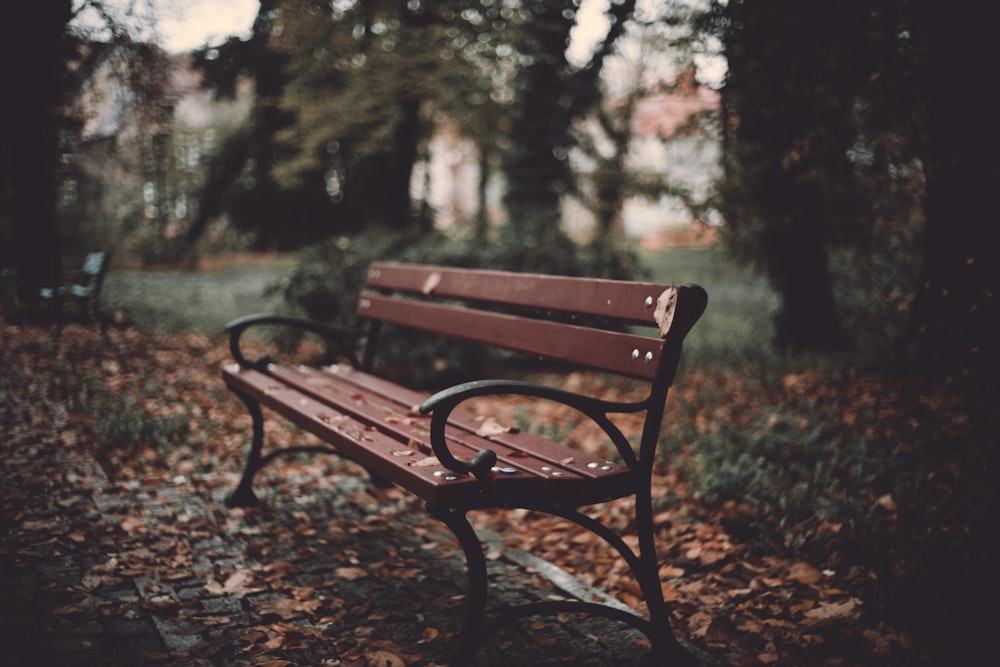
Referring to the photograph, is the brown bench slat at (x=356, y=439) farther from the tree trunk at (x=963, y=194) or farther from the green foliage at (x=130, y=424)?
the tree trunk at (x=963, y=194)

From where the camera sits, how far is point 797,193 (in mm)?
6441

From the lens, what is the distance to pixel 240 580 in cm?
282

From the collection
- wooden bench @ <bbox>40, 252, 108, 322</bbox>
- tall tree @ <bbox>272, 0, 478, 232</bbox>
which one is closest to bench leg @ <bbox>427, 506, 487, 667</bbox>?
wooden bench @ <bbox>40, 252, 108, 322</bbox>

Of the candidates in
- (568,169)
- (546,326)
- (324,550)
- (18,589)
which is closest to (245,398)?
(324,550)

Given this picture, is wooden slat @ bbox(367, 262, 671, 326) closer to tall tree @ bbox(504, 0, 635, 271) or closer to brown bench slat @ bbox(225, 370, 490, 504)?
brown bench slat @ bbox(225, 370, 490, 504)

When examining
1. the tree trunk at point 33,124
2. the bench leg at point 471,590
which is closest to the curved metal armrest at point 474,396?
the bench leg at point 471,590

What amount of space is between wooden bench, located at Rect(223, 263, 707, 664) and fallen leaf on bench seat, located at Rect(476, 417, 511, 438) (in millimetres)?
11

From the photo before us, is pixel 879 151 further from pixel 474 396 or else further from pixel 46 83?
pixel 46 83

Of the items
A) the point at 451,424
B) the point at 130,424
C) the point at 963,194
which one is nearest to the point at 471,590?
the point at 451,424

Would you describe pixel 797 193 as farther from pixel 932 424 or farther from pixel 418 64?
pixel 418 64

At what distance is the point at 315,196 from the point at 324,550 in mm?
17299

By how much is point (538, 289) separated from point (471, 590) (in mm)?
1227

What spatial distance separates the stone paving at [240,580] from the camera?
2.34 metres

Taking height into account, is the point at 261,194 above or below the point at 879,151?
above
